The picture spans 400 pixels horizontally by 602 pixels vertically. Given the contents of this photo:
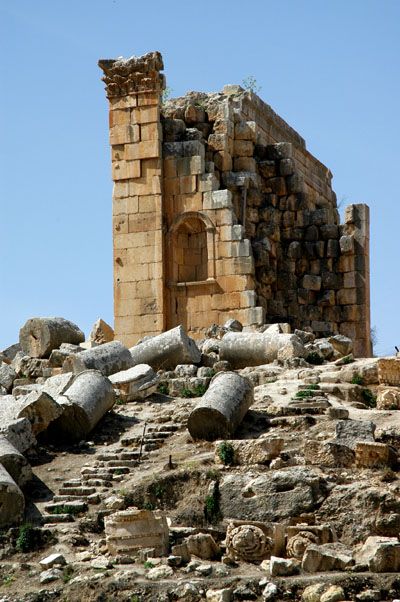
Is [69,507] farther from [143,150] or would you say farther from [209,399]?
[143,150]

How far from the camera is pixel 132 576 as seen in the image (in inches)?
524

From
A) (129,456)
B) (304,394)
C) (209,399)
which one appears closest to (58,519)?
(129,456)

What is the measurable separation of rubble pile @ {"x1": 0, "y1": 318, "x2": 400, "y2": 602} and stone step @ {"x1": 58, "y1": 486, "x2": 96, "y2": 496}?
17 millimetres

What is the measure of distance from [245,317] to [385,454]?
9.83 meters

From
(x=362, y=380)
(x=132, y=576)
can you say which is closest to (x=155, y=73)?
(x=362, y=380)

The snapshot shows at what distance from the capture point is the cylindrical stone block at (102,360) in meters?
20.9

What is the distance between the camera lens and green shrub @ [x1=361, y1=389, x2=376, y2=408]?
60.7 feet

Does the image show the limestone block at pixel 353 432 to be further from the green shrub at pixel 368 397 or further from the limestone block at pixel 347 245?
the limestone block at pixel 347 245

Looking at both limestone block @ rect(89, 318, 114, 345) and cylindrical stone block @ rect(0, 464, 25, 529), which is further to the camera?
limestone block @ rect(89, 318, 114, 345)

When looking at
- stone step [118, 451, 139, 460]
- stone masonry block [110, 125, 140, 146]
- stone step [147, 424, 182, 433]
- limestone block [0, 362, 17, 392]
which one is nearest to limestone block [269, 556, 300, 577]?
stone step [118, 451, 139, 460]

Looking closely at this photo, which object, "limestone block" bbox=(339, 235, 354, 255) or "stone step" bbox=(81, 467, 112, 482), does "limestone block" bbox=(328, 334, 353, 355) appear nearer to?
"limestone block" bbox=(339, 235, 354, 255)

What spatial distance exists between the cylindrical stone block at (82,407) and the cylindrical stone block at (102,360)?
6.76 ft

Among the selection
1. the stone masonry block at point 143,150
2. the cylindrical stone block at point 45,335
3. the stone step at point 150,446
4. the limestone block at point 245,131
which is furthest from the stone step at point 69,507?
the limestone block at point 245,131

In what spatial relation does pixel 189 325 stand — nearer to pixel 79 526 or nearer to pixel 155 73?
pixel 155 73
